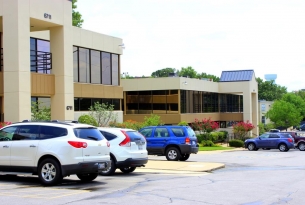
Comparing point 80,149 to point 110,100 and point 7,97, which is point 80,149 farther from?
point 110,100

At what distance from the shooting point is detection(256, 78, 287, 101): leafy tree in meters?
125

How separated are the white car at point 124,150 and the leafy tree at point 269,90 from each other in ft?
366

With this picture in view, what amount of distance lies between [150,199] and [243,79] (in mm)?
50425

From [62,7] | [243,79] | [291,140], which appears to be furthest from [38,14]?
[243,79]

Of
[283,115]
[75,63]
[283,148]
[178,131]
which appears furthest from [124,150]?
[283,115]

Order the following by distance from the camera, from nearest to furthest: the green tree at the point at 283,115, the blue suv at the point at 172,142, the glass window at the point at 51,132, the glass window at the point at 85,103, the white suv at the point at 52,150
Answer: the white suv at the point at 52,150, the glass window at the point at 51,132, the blue suv at the point at 172,142, the glass window at the point at 85,103, the green tree at the point at 283,115

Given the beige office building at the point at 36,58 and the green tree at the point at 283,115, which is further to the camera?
the green tree at the point at 283,115

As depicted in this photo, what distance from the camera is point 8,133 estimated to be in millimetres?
14633

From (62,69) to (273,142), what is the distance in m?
21.7

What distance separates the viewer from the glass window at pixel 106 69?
3658cm

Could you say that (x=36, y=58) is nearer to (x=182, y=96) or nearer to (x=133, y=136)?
(x=133, y=136)

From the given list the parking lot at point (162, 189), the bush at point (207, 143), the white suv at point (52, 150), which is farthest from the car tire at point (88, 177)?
the bush at point (207, 143)

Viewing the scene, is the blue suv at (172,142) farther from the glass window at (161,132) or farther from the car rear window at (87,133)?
the car rear window at (87,133)

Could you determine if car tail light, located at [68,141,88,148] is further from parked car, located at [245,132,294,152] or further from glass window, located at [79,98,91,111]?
parked car, located at [245,132,294,152]
